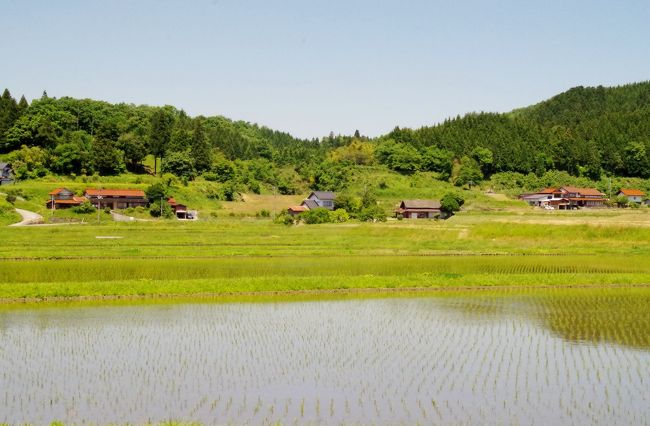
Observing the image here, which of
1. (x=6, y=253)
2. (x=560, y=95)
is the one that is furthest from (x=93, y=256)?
(x=560, y=95)

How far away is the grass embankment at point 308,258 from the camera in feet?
82.4

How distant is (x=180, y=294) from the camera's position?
77.5 ft

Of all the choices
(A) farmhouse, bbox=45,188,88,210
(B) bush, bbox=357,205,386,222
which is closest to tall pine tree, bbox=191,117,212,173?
(A) farmhouse, bbox=45,188,88,210

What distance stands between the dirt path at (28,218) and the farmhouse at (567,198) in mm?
58625

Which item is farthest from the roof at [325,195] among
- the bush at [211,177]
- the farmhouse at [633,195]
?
the farmhouse at [633,195]

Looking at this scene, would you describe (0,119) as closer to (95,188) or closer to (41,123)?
(41,123)

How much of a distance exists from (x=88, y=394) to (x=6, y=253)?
27150 millimetres

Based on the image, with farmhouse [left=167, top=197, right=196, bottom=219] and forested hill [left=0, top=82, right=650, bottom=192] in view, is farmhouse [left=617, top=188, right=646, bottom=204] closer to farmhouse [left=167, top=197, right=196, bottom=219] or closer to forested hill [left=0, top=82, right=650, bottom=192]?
forested hill [left=0, top=82, right=650, bottom=192]

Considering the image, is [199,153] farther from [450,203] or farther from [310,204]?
[450,203]

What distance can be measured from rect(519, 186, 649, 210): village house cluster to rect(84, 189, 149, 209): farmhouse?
48.7 metres

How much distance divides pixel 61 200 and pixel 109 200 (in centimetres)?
487

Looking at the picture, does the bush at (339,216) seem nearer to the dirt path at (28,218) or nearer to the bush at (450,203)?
the bush at (450,203)

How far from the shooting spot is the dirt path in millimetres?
56612

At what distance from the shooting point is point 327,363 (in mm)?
14055
